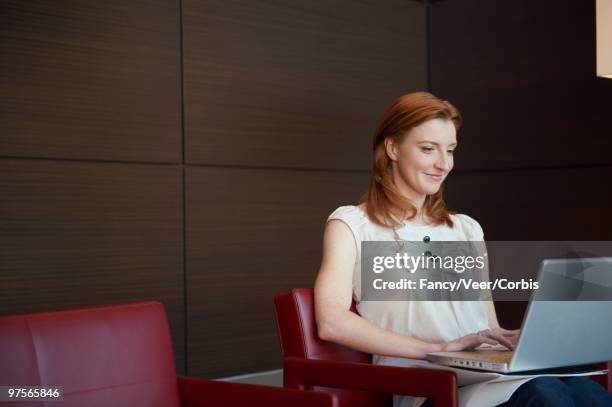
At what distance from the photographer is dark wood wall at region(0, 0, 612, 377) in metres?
3.51

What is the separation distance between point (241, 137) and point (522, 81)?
154 cm

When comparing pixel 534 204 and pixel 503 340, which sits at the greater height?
pixel 534 204

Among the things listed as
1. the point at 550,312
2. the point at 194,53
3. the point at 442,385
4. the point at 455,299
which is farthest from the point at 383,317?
the point at 194,53

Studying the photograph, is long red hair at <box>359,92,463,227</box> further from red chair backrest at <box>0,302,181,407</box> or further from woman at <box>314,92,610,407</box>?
red chair backrest at <box>0,302,181,407</box>

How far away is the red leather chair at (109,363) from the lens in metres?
1.82

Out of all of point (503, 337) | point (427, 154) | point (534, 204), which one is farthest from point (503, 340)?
point (534, 204)

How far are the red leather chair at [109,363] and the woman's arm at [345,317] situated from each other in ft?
1.35

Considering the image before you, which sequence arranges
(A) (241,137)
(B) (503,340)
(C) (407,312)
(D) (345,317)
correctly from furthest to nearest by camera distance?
(A) (241,137) → (C) (407,312) → (D) (345,317) → (B) (503,340)

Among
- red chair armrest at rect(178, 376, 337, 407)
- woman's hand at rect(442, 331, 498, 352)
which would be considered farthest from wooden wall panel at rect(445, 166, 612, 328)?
red chair armrest at rect(178, 376, 337, 407)

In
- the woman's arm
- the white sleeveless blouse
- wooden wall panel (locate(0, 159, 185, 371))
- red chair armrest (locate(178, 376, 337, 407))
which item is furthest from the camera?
wooden wall panel (locate(0, 159, 185, 371))

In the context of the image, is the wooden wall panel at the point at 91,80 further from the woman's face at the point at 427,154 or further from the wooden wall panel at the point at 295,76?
the woman's face at the point at 427,154

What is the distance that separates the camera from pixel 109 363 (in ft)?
6.38

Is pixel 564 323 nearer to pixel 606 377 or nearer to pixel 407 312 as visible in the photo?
pixel 606 377

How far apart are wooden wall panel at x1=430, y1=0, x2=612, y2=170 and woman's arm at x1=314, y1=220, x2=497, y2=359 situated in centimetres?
221
